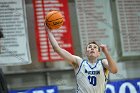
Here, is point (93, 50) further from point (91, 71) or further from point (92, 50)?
point (91, 71)

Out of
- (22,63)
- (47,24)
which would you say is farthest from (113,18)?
(47,24)

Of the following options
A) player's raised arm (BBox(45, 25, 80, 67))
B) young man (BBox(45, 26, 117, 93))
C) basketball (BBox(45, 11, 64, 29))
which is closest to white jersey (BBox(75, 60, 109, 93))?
young man (BBox(45, 26, 117, 93))

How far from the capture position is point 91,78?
4.52m

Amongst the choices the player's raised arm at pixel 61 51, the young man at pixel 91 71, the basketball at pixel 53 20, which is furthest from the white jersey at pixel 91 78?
the basketball at pixel 53 20

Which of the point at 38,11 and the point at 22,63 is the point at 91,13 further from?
the point at 22,63

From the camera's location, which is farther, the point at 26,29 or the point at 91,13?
the point at 91,13

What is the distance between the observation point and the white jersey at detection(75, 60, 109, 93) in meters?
4.50

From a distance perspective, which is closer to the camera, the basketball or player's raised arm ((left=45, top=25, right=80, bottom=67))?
player's raised arm ((left=45, top=25, right=80, bottom=67))

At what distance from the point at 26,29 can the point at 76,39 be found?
1090 millimetres

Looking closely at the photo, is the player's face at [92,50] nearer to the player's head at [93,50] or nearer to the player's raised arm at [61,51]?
the player's head at [93,50]

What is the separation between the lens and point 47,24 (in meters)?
4.40

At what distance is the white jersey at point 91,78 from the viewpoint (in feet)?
14.8

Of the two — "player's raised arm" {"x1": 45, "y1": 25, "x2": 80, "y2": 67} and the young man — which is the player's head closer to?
the young man

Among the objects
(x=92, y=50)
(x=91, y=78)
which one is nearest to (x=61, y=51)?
(x=92, y=50)
